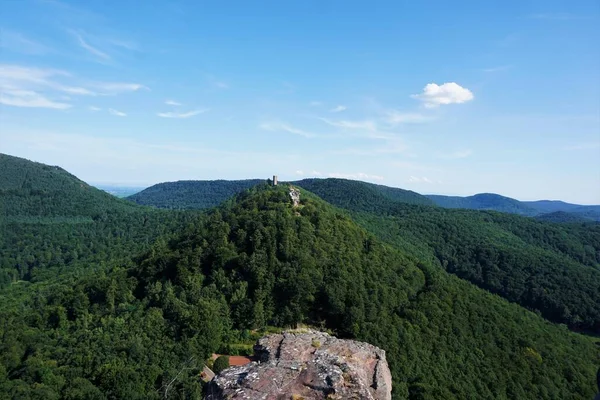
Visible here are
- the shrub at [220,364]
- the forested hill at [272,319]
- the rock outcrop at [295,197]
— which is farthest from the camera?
the rock outcrop at [295,197]

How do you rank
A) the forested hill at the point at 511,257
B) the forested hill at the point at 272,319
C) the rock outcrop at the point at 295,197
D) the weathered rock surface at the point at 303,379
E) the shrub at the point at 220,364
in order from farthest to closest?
the forested hill at the point at 511,257
the rock outcrop at the point at 295,197
the forested hill at the point at 272,319
the shrub at the point at 220,364
the weathered rock surface at the point at 303,379

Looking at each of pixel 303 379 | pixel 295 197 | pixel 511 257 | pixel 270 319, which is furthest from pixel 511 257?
pixel 303 379

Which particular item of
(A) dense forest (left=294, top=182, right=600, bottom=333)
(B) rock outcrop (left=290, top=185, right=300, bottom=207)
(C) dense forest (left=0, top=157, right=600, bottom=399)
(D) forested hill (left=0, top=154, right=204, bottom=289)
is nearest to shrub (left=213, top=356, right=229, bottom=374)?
(C) dense forest (left=0, top=157, right=600, bottom=399)

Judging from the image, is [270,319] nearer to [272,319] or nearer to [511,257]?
[272,319]

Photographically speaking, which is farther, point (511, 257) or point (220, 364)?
point (511, 257)

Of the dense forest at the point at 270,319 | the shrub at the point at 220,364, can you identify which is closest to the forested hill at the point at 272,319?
the dense forest at the point at 270,319

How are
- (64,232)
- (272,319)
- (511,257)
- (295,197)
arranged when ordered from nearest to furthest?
(272,319) → (295,197) → (511,257) → (64,232)

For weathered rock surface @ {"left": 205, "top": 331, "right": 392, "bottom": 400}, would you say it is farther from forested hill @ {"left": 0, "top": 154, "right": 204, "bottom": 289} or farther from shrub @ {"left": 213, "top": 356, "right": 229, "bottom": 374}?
forested hill @ {"left": 0, "top": 154, "right": 204, "bottom": 289}

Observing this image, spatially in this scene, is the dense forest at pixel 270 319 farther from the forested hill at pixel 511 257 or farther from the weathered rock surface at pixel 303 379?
the forested hill at pixel 511 257

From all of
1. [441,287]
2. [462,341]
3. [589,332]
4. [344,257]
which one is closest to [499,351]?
[462,341]
